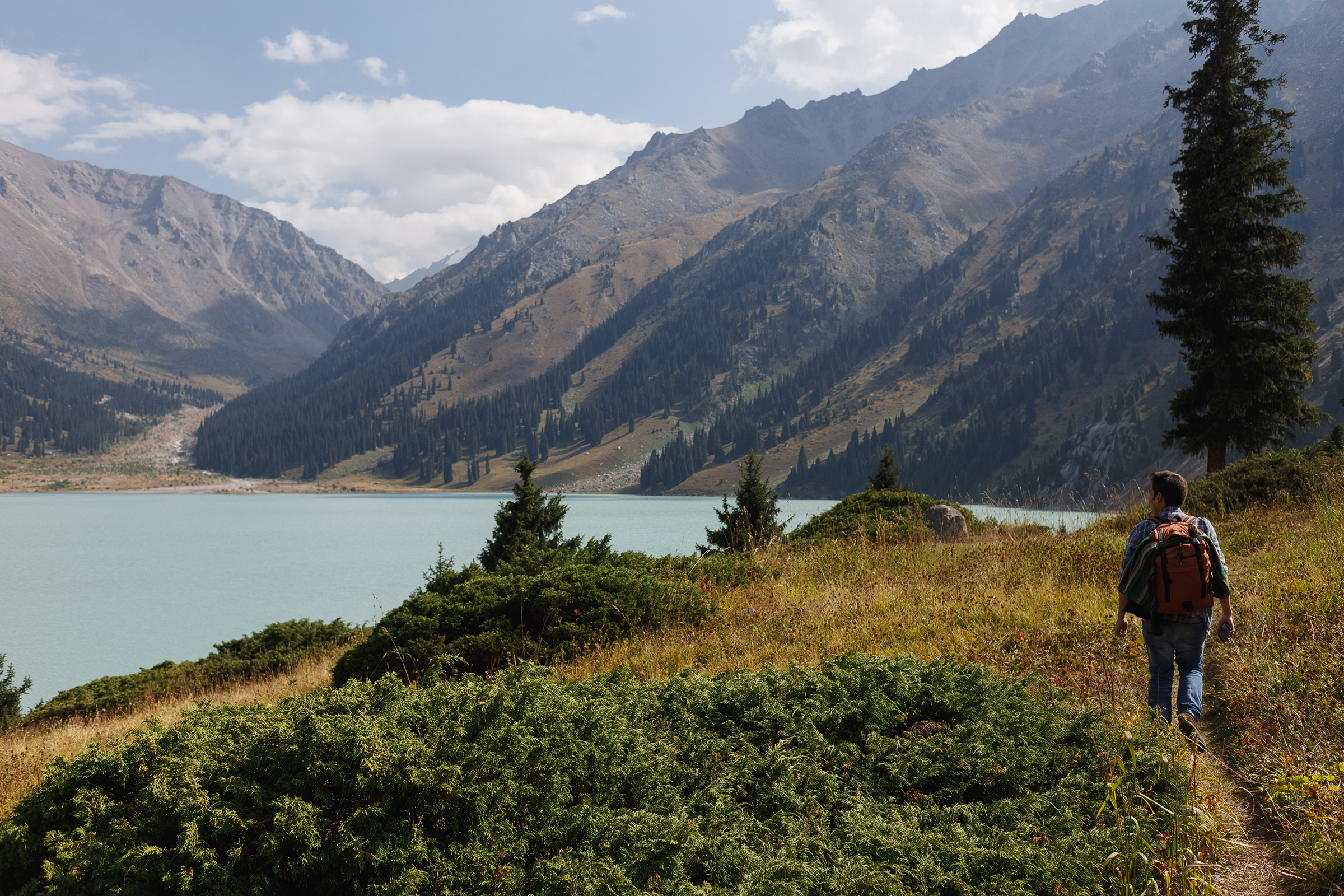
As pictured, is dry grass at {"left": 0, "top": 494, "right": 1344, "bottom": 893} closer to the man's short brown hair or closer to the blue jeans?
the blue jeans

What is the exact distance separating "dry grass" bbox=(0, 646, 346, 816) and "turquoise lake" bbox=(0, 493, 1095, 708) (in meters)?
2.08

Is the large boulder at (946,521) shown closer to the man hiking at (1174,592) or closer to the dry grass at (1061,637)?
the dry grass at (1061,637)

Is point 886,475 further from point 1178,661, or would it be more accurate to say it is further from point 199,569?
point 199,569

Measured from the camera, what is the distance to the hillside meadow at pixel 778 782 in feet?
11.8

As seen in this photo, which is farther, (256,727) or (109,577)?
(109,577)

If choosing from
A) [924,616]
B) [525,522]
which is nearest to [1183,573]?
[924,616]

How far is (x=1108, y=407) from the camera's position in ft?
540

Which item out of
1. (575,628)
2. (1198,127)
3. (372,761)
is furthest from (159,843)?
(1198,127)

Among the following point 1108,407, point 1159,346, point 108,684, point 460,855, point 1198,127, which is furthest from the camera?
point 1159,346

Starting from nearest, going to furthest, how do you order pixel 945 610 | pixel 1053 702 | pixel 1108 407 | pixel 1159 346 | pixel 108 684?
pixel 1053 702
pixel 945 610
pixel 108 684
pixel 1108 407
pixel 1159 346

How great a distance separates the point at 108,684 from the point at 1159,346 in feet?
741

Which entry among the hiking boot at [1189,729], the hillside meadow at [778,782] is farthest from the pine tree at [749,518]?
the hiking boot at [1189,729]

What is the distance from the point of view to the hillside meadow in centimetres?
360

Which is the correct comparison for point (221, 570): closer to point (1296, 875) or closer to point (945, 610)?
point (945, 610)
